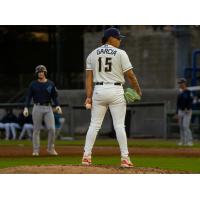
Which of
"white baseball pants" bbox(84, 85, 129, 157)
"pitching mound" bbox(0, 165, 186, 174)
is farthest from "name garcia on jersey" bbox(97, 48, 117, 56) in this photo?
"pitching mound" bbox(0, 165, 186, 174)

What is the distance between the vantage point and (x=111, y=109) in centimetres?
1095

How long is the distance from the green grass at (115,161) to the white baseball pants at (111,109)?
194 cm

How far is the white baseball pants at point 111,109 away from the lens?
35.6ft

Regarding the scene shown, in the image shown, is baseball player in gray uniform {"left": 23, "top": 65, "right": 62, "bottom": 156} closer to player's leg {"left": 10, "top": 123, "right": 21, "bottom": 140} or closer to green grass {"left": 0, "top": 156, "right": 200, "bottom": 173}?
green grass {"left": 0, "top": 156, "right": 200, "bottom": 173}

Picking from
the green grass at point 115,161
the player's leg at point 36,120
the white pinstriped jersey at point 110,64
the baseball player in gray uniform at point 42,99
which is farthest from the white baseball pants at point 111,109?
the player's leg at point 36,120

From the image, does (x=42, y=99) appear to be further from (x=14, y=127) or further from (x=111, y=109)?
(x=14, y=127)

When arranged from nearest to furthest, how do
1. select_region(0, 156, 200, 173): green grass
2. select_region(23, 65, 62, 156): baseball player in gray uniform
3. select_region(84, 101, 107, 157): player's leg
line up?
select_region(84, 101, 107, 157): player's leg
select_region(0, 156, 200, 173): green grass
select_region(23, 65, 62, 156): baseball player in gray uniform

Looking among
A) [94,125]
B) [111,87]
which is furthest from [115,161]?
[111,87]

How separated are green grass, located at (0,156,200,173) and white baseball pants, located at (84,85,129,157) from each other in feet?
6.37

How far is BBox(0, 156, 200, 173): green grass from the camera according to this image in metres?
13.1

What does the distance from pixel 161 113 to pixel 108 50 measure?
57.4 feet

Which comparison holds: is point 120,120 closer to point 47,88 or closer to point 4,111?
point 47,88

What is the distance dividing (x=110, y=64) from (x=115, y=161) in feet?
12.7

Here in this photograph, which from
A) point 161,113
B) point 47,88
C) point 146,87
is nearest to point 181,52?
point 146,87
